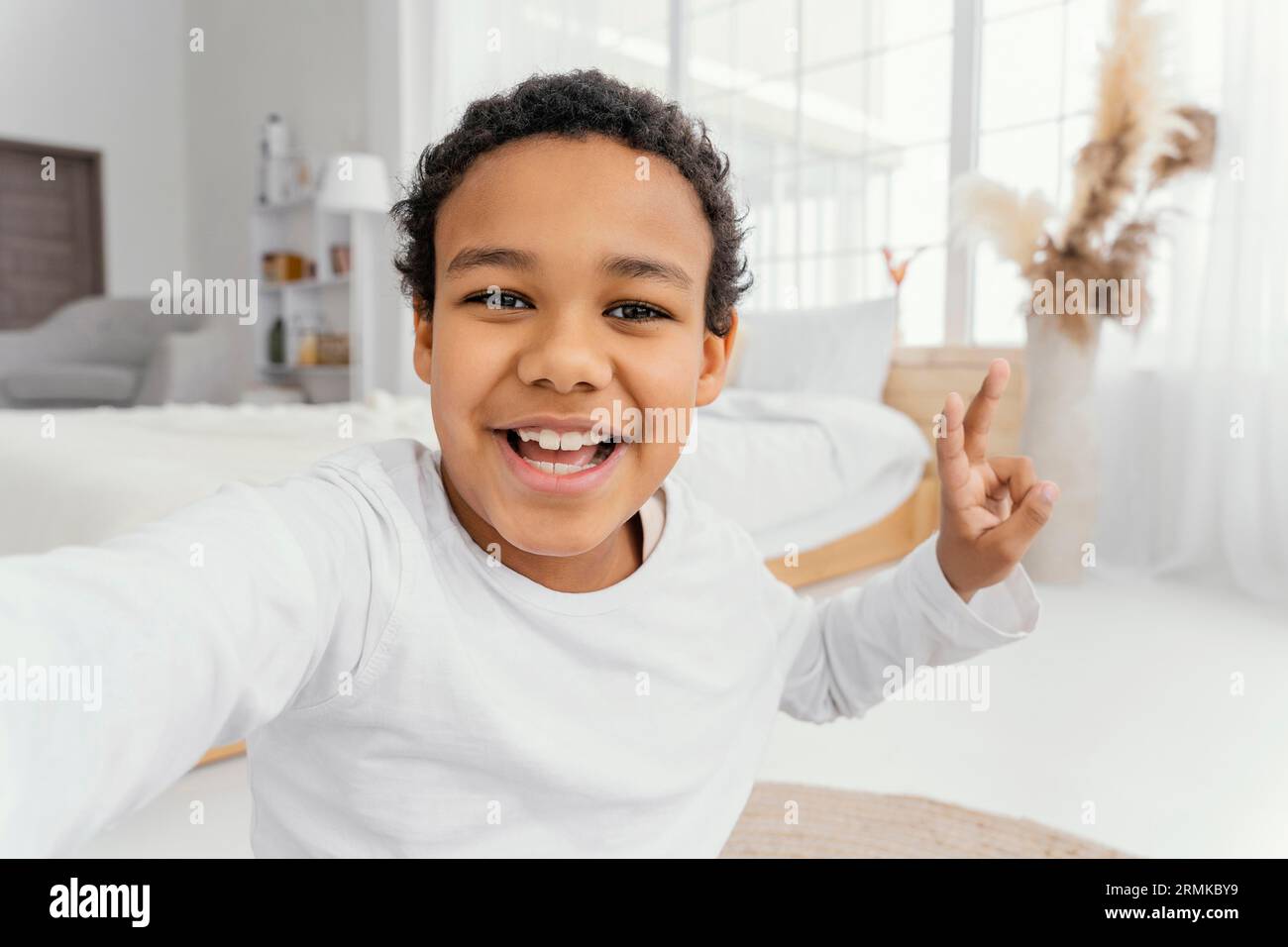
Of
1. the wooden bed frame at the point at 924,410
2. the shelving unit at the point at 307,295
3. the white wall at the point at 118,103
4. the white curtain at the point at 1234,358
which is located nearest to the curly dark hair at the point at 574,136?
the wooden bed frame at the point at 924,410

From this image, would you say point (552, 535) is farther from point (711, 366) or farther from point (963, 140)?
point (963, 140)

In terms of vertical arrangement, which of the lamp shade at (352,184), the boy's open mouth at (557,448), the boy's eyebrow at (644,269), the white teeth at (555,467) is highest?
the lamp shade at (352,184)

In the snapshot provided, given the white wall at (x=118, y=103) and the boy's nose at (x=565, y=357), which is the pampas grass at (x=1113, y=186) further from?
the white wall at (x=118, y=103)

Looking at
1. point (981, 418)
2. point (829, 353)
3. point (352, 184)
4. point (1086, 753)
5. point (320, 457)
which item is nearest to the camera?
point (981, 418)

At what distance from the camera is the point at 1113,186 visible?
270 centimetres

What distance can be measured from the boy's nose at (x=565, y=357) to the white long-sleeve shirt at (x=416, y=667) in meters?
0.13

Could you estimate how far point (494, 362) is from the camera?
1.96 ft

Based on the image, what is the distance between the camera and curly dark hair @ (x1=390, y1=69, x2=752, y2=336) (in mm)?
640

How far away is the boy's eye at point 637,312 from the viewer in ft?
2.04

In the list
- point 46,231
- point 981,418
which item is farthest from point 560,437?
point 46,231

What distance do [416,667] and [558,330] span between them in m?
0.23

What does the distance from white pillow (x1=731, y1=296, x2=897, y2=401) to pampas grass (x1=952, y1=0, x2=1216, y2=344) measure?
1.31ft
